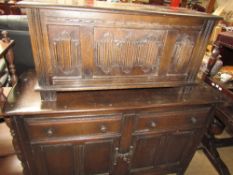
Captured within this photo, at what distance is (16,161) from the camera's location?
4.75 ft

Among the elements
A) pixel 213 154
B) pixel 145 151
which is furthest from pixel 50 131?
pixel 213 154

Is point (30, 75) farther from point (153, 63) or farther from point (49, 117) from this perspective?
point (153, 63)

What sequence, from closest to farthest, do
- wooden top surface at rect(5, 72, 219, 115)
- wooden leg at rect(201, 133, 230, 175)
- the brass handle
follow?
wooden top surface at rect(5, 72, 219, 115)
the brass handle
wooden leg at rect(201, 133, 230, 175)

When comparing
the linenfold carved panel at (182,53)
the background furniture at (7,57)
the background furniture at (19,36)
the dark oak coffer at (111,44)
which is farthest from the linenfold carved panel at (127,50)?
the background furniture at (19,36)

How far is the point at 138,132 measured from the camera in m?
1.17

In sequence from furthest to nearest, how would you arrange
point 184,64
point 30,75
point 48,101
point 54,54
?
point 30,75
point 184,64
point 48,101
point 54,54

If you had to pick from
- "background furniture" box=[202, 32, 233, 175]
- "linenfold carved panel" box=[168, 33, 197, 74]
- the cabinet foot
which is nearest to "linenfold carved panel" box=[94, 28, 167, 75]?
"linenfold carved panel" box=[168, 33, 197, 74]

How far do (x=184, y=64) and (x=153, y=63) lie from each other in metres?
0.22

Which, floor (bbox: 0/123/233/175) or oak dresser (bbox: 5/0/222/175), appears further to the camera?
floor (bbox: 0/123/233/175)

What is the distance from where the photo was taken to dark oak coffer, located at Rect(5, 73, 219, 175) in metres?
0.98

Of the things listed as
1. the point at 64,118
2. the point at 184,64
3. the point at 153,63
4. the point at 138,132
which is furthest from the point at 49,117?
the point at 184,64

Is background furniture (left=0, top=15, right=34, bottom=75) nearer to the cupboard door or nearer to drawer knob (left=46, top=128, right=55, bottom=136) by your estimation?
drawer knob (left=46, top=128, right=55, bottom=136)

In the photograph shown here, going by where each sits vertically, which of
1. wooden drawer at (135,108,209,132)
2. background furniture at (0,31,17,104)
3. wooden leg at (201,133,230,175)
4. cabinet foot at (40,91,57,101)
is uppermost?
background furniture at (0,31,17,104)

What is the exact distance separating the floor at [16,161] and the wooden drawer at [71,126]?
603 millimetres
